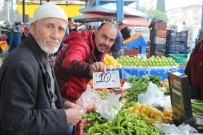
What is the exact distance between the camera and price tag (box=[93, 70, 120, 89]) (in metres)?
2.93

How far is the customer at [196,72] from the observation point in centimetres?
353

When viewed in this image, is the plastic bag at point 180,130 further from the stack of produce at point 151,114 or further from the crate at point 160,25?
the crate at point 160,25

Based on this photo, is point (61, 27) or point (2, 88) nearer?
point (2, 88)

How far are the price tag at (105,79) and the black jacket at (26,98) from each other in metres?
0.97

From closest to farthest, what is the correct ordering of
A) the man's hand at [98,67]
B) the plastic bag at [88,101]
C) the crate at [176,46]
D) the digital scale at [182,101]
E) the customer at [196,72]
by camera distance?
the digital scale at [182,101], the man's hand at [98,67], the plastic bag at [88,101], the customer at [196,72], the crate at [176,46]

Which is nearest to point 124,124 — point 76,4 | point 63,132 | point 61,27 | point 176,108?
point 176,108

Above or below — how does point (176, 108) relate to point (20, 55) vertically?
below

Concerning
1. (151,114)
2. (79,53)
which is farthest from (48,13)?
(151,114)

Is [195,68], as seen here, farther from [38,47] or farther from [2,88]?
[2,88]

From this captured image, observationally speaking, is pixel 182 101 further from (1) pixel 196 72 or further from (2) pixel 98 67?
(1) pixel 196 72

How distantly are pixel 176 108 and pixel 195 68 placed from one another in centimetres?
121

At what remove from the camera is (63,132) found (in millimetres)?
1969

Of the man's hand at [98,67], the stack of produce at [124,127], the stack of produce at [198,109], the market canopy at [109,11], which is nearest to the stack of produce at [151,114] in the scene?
the stack of produce at [124,127]

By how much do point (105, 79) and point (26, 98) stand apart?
126cm
